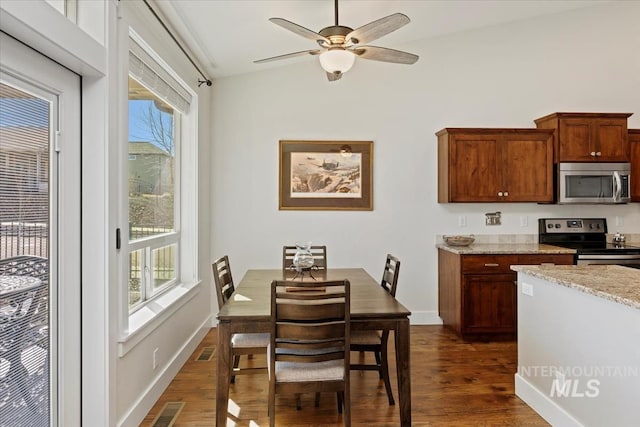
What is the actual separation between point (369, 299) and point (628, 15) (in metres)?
4.65

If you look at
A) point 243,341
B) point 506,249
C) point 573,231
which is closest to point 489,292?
point 506,249

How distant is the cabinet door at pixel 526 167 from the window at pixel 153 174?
324cm

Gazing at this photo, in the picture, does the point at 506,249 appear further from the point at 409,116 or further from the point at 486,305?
the point at 409,116

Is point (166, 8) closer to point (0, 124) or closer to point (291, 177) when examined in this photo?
point (0, 124)

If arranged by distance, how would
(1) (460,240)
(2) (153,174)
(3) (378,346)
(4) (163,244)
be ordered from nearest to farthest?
(3) (378,346), (2) (153,174), (4) (163,244), (1) (460,240)

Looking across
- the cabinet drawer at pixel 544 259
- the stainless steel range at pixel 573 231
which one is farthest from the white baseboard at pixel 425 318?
the stainless steel range at pixel 573 231

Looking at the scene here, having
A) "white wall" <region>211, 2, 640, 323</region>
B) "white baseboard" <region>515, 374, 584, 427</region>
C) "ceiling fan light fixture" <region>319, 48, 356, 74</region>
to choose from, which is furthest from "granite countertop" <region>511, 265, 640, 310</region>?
"white wall" <region>211, 2, 640, 323</region>

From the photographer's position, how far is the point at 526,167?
4.44 metres

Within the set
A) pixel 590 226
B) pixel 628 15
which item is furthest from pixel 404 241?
pixel 628 15

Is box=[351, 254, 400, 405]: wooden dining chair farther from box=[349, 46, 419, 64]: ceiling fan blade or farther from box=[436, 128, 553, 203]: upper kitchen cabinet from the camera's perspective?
box=[436, 128, 553, 203]: upper kitchen cabinet

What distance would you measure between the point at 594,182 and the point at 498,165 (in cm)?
102

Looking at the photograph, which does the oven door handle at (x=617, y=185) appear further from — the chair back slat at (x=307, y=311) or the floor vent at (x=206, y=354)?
the floor vent at (x=206, y=354)

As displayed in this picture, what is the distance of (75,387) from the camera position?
2.12m

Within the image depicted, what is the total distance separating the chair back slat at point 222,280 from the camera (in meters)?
2.81
